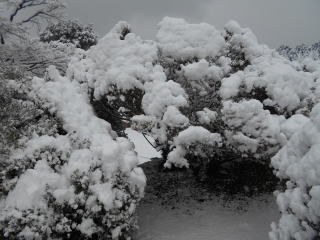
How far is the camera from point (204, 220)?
16.2 ft

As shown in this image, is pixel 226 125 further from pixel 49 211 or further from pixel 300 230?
pixel 49 211

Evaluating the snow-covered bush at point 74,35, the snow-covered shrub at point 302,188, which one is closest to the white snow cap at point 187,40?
the snow-covered shrub at point 302,188

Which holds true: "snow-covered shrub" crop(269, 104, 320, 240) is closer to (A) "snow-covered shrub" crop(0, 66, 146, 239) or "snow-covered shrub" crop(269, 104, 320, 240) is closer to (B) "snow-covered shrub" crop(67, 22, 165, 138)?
(A) "snow-covered shrub" crop(0, 66, 146, 239)

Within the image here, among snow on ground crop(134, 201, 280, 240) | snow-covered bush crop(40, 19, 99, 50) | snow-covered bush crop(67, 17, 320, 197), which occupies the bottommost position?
snow on ground crop(134, 201, 280, 240)

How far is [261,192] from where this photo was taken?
19.5 ft

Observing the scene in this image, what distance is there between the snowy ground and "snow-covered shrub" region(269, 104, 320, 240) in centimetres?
163

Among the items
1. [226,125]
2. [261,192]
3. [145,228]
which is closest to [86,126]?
[145,228]

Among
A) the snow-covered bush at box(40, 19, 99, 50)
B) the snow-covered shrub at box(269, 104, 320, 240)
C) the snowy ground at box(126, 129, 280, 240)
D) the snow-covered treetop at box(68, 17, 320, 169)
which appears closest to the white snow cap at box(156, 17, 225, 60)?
the snow-covered treetop at box(68, 17, 320, 169)

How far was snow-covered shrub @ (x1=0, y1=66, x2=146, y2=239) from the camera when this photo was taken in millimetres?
3129

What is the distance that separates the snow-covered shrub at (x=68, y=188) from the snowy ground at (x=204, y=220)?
126 centimetres

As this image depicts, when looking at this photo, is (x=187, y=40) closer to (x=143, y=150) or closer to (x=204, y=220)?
(x=204, y=220)

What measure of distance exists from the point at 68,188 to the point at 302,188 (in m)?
3.09

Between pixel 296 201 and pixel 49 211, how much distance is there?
3.13 meters

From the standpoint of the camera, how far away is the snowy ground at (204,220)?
4.55 meters
